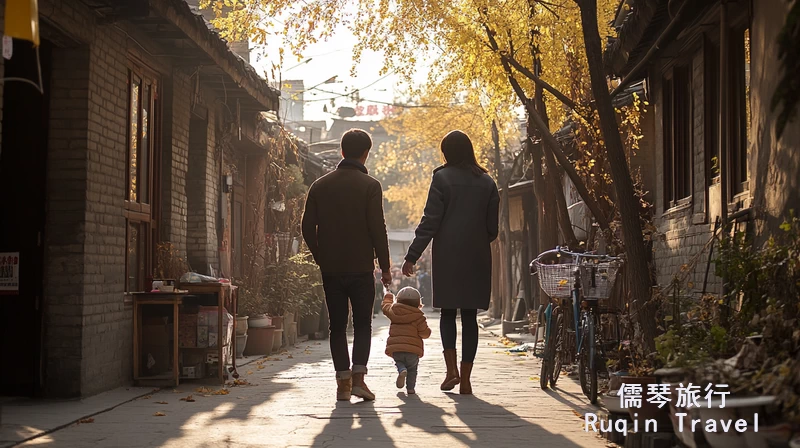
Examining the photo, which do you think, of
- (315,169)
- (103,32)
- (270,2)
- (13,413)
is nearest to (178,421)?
(13,413)

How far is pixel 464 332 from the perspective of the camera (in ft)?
29.2

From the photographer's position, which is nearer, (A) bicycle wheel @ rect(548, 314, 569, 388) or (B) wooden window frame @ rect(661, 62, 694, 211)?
(A) bicycle wheel @ rect(548, 314, 569, 388)

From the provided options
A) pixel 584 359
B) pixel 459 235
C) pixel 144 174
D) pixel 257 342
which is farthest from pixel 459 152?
pixel 257 342

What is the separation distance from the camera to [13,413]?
26.0 feet

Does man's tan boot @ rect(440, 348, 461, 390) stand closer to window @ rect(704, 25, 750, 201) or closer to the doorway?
window @ rect(704, 25, 750, 201)

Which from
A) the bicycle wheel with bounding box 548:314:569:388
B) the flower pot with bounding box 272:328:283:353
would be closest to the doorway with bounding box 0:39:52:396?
the bicycle wheel with bounding box 548:314:569:388

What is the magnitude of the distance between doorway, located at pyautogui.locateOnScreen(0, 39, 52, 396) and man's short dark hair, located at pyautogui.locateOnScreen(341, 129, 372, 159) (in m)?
2.58

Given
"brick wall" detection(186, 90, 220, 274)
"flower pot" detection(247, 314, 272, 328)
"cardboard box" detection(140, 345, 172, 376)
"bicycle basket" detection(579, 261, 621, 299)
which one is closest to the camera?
"bicycle basket" detection(579, 261, 621, 299)

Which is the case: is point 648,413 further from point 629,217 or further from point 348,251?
point 348,251

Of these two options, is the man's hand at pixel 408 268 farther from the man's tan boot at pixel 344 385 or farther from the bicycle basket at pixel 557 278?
the bicycle basket at pixel 557 278

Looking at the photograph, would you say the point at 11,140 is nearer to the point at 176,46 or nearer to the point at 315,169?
the point at 176,46

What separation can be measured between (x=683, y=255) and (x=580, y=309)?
7.38 ft

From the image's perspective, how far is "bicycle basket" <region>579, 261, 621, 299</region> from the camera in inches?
357

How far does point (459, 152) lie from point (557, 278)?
1421mm
